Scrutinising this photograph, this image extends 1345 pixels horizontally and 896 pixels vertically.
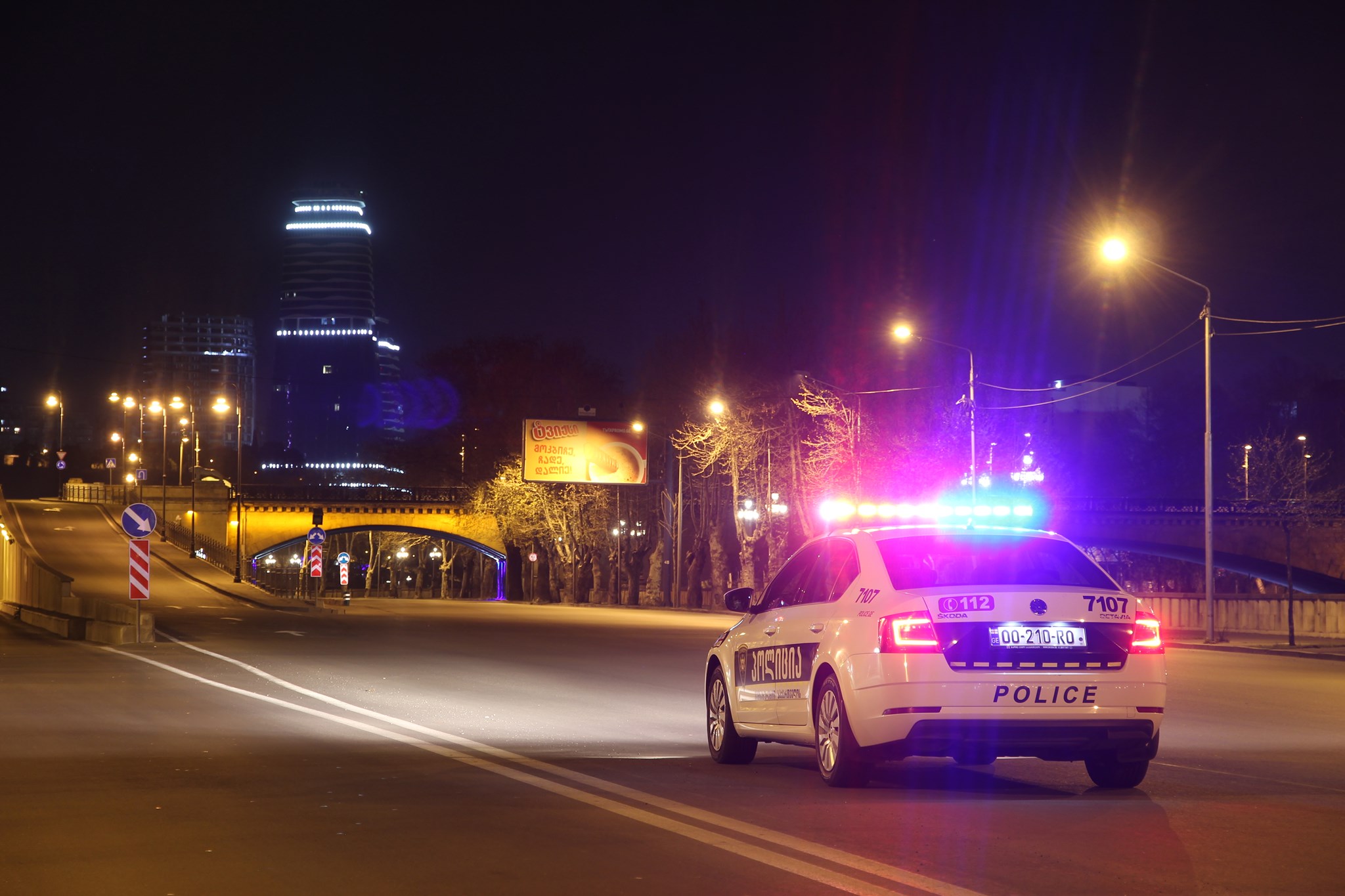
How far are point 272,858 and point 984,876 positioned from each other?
11.7 ft

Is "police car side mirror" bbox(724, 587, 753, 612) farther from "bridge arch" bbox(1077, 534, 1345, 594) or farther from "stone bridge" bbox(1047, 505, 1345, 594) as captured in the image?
"bridge arch" bbox(1077, 534, 1345, 594)

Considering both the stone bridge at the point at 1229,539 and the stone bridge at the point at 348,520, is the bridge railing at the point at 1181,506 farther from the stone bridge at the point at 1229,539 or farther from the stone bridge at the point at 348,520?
the stone bridge at the point at 348,520

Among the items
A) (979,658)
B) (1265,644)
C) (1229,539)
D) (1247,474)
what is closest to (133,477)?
(1229,539)

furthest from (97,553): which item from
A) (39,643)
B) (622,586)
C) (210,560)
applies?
(39,643)

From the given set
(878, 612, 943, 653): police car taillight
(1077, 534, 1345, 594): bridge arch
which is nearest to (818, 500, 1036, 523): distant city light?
(878, 612, 943, 653): police car taillight

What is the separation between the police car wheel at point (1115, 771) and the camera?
33.1ft

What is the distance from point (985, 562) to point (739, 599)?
8.96 feet

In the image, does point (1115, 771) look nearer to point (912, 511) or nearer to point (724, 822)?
point (724, 822)

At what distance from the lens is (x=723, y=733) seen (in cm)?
1207

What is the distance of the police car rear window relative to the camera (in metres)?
9.81

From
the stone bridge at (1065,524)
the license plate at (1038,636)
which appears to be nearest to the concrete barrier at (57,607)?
the license plate at (1038,636)

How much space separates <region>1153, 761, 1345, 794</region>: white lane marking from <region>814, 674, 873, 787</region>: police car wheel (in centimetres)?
304

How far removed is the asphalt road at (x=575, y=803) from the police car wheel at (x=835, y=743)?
21 centimetres

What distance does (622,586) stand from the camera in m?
83.2
